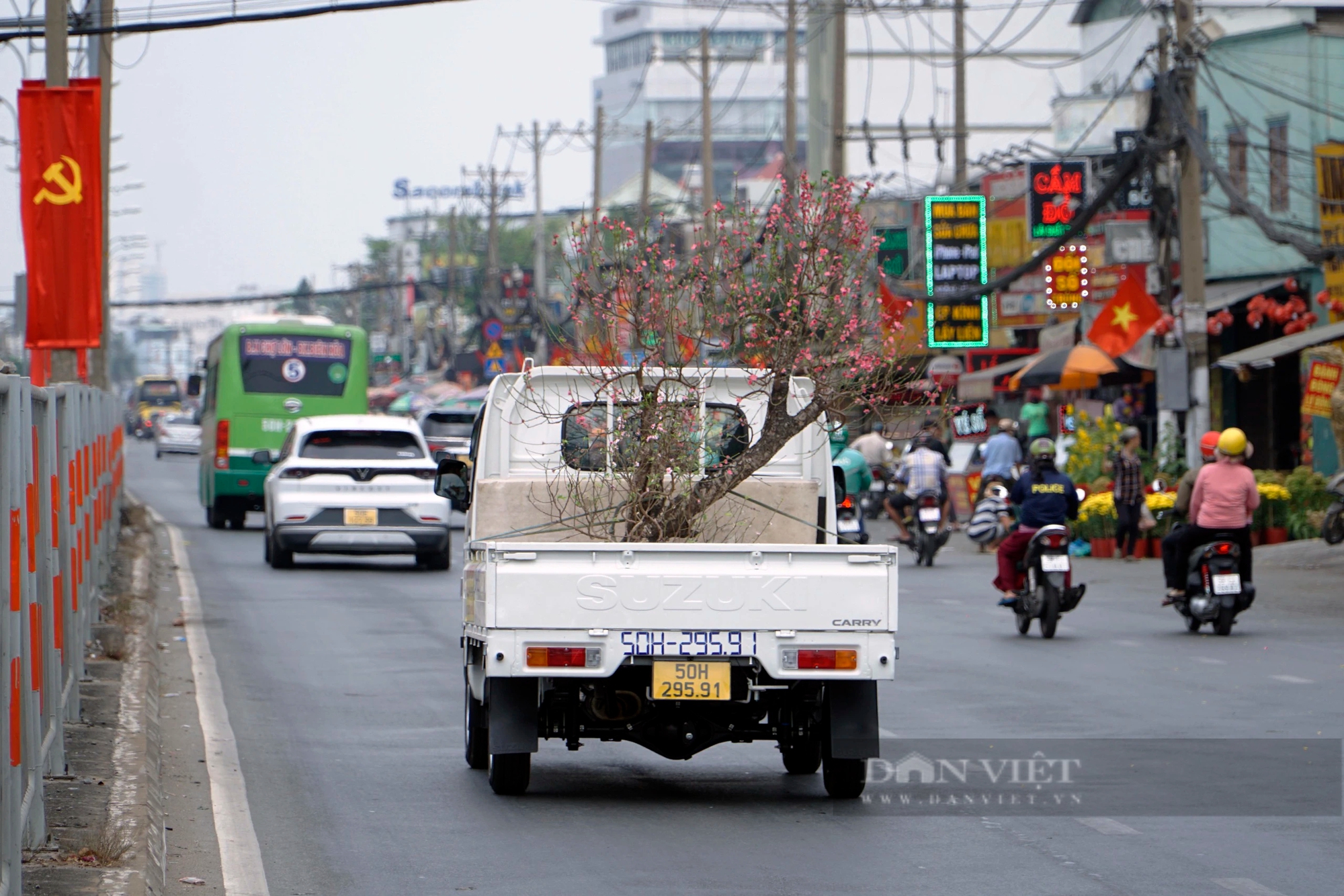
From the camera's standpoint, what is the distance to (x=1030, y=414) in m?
37.0

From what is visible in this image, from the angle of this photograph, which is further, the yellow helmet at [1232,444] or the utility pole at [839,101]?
the utility pole at [839,101]

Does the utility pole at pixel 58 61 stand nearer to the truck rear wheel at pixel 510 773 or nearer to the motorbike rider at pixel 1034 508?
the motorbike rider at pixel 1034 508

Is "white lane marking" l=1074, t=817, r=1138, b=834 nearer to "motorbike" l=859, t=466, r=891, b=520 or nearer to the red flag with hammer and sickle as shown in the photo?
the red flag with hammer and sickle

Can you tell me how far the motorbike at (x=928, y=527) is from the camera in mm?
24609

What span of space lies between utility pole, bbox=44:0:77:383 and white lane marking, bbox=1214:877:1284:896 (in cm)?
1637

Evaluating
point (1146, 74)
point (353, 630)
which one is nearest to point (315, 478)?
point (353, 630)

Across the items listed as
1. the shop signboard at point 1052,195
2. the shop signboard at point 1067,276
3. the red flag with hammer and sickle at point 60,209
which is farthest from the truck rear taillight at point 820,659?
the shop signboard at point 1052,195

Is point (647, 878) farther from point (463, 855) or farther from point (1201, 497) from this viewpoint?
point (1201, 497)

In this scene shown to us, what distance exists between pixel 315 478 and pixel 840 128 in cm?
1550

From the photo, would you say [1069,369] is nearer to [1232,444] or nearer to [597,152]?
[1232,444]

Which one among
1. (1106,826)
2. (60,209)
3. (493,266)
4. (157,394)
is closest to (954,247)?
(60,209)

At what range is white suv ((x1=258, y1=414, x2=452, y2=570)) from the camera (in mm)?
23203

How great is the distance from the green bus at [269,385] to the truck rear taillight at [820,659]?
25.0 m

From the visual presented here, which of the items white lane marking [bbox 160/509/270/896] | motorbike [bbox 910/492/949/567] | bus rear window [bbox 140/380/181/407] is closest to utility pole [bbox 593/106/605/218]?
motorbike [bbox 910/492/949/567]
